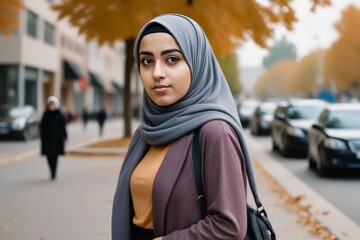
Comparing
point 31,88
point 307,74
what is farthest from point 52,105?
point 307,74

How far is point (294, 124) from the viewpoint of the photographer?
Answer: 15.8 metres

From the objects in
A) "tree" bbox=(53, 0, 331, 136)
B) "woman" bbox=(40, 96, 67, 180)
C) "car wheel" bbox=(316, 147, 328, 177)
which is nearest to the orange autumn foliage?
"tree" bbox=(53, 0, 331, 136)

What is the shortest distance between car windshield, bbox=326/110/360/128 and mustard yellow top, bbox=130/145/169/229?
34.7ft

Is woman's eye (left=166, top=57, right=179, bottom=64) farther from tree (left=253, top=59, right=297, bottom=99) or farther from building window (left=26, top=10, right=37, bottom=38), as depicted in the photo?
tree (left=253, top=59, right=297, bottom=99)

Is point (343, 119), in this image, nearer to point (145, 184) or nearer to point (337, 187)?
point (337, 187)

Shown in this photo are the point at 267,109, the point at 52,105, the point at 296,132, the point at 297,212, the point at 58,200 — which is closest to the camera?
the point at 297,212

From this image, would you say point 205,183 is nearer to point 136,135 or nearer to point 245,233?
point 245,233

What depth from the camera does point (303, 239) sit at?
5.93 metres

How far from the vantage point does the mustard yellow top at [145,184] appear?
7.45 feet

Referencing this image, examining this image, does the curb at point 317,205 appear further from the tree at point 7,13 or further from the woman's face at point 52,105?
the tree at point 7,13

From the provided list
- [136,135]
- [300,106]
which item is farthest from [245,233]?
[300,106]

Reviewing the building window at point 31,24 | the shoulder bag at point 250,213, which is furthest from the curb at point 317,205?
the building window at point 31,24

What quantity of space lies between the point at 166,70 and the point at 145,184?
48cm

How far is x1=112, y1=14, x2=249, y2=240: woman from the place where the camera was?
6.70 feet
